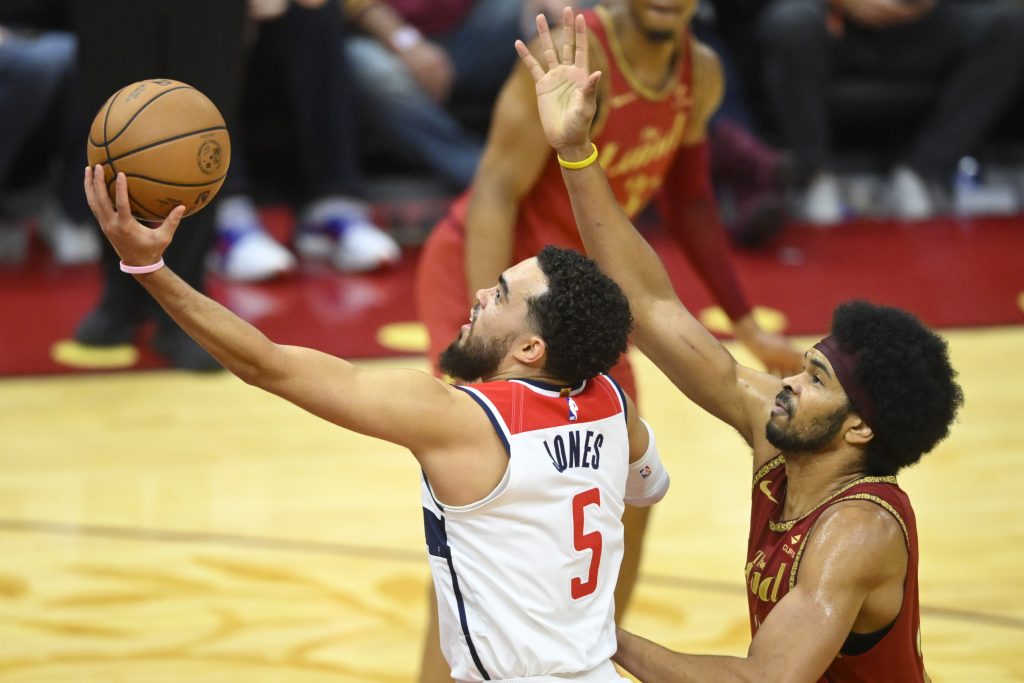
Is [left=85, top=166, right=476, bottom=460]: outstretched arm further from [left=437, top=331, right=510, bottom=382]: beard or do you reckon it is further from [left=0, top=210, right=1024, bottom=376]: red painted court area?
[left=0, top=210, right=1024, bottom=376]: red painted court area

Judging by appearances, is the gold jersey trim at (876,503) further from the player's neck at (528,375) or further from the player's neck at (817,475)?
the player's neck at (528,375)

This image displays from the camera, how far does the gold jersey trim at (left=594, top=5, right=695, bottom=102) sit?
371cm

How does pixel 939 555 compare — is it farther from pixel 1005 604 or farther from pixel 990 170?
pixel 990 170

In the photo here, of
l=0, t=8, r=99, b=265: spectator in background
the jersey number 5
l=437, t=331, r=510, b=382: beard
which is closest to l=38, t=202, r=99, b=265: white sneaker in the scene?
l=0, t=8, r=99, b=265: spectator in background

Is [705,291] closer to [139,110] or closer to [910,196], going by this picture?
[910,196]

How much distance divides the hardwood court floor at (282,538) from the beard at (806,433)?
142cm

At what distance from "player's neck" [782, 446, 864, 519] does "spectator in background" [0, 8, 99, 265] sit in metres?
4.57

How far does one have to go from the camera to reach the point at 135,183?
276 cm

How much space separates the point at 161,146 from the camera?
2.85 metres

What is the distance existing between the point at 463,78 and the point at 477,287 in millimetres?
4285

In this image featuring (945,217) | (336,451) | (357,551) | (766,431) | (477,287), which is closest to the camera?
(766,431)

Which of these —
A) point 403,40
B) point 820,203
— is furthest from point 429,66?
point 820,203

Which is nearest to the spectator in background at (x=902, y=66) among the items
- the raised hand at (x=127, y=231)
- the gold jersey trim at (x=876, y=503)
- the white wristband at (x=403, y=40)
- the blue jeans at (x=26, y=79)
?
the white wristband at (x=403, y=40)

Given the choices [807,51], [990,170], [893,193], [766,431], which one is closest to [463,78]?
[807,51]
